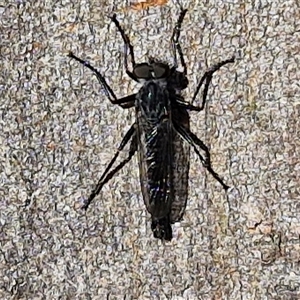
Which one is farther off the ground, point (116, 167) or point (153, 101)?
point (153, 101)

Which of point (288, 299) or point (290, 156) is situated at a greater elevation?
point (290, 156)

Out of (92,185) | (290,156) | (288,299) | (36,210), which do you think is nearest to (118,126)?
(92,185)

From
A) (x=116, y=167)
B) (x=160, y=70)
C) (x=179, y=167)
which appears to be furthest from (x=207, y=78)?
(x=116, y=167)

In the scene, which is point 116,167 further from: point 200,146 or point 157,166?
point 200,146

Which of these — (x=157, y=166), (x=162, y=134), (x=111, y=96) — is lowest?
(x=157, y=166)

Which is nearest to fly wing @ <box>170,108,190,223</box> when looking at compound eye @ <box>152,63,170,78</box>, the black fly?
the black fly

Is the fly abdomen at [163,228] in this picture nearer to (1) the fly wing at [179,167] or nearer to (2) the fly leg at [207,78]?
(1) the fly wing at [179,167]

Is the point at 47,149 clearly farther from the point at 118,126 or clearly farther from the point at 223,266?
the point at 223,266

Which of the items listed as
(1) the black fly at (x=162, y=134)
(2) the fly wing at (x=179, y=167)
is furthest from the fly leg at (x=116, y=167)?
(2) the fly wing at (x=179, y=167)
